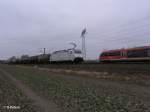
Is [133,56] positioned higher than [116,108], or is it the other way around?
[133,56]

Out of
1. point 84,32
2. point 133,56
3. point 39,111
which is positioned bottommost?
point 39,111

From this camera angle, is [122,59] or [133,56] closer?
[133,56]

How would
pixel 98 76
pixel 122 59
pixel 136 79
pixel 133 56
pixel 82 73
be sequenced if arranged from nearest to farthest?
pixel 136 79 → pixel 98 76 → pixel 82 73 → pixel 133 56 → pixel 122 59

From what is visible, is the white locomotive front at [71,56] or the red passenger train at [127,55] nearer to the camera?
the red passenger train at [127,55]

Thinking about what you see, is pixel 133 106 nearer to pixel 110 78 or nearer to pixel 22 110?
pixel 22 110

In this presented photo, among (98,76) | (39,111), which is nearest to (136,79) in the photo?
(98,76)

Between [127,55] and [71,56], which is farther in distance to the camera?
[71,56]

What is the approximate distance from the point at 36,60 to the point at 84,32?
17924 mm

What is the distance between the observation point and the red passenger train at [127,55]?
121 feet

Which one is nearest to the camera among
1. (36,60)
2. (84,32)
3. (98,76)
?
(98,76)

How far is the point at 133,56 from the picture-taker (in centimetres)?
3997

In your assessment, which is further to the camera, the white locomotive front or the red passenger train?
the white locomotive front

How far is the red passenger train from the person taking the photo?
3700cm

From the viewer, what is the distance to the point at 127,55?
41.8 meters
